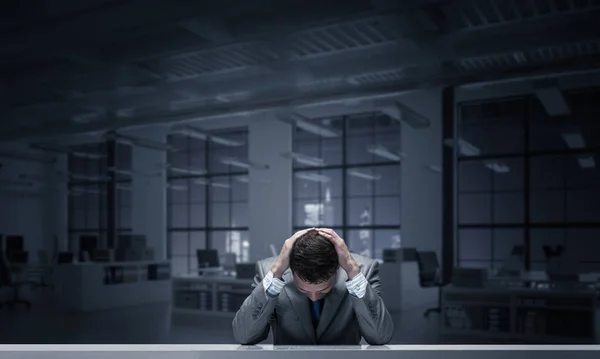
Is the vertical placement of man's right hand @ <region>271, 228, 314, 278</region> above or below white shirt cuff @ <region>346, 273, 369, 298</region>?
above

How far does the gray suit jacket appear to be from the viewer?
168 centimetres

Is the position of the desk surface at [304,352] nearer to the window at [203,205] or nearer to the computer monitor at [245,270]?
the computer monitor at [245,270]

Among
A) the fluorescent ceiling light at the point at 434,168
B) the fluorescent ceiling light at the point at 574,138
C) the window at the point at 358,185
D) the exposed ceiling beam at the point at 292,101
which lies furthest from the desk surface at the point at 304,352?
the window at the point at 358,185

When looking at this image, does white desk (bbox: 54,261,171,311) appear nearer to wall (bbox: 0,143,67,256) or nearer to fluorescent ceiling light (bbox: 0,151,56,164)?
fluorescent ceiling light (bbox: 0,151,56,164)

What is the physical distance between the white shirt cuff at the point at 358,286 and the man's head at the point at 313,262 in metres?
0.07

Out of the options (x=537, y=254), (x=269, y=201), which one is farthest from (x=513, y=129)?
(x=269, y=201)

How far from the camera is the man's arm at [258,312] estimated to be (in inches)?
66.0

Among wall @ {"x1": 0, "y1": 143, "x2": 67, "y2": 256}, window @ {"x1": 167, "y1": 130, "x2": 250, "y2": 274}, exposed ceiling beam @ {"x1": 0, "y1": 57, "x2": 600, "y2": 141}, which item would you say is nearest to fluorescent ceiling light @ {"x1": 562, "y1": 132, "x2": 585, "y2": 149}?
exposed ceiling beam @ {"x1": 0, "y1": 57, "x2": 600, "y2": 141}

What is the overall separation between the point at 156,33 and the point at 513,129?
1887cm

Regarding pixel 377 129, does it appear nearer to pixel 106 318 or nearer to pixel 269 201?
pixel 269 201

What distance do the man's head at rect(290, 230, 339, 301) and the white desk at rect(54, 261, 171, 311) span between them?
28.7 feet

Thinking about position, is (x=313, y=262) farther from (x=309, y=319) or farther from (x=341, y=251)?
(x=309, y=319)

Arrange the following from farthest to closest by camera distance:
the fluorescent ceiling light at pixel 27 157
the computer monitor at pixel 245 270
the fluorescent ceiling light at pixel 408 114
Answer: the fluorescent ceiling light at pixel 27 157 < the fluorescent ceiling light at pixel 408 114 < the computer monitor at pixel 245 270

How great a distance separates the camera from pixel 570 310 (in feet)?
21.4
